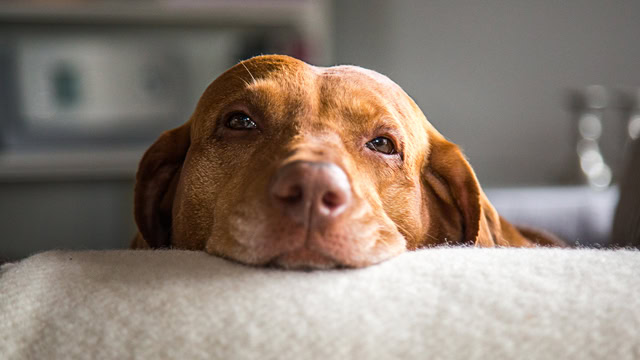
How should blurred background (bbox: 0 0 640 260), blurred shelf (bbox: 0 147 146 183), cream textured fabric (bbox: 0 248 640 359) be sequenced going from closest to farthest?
1. cream textured fabric (bbox: 0 248 640 359)
2. blurred shelf (bbox: 0 147 146 183)
3. blurred background (bbox: 0 0 640 260)

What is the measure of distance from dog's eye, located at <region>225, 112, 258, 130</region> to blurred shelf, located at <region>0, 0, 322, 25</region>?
4.97 metres

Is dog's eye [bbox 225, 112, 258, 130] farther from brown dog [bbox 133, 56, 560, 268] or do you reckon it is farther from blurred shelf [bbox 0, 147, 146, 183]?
blurred shelf [bbox 0, 147, 146, 183]

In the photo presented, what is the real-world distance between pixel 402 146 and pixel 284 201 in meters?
0.58

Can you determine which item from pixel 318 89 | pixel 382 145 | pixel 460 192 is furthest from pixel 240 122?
pixel 460 192

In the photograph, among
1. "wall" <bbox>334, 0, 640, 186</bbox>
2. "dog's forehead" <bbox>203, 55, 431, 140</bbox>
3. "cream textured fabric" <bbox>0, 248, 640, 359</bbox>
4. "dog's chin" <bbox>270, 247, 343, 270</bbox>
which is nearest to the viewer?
"cream textured fabric" <bbox>0, 248, 640, 359</bbox>

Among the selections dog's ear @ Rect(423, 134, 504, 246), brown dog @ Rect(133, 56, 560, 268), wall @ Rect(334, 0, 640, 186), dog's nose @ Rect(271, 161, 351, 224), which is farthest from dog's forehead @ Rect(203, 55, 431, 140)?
wall @ Rect(334, 0, 640, 186)

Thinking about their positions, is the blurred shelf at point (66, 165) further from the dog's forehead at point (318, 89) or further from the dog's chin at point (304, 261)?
the dog's chin at point (304, 261)

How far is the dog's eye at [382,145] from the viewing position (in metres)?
1.49

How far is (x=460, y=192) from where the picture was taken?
166 centimetres

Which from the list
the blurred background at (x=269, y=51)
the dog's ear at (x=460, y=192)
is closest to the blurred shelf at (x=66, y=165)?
the blurred background at (x=269, y=51)

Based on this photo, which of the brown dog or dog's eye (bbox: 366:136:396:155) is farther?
dog's eye (bbox: 366:136:396:155)

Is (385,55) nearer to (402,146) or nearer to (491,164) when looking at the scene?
(491,164)

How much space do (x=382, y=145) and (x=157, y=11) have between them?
5.41 m

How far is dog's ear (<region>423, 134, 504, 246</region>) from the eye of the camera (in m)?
1.61
